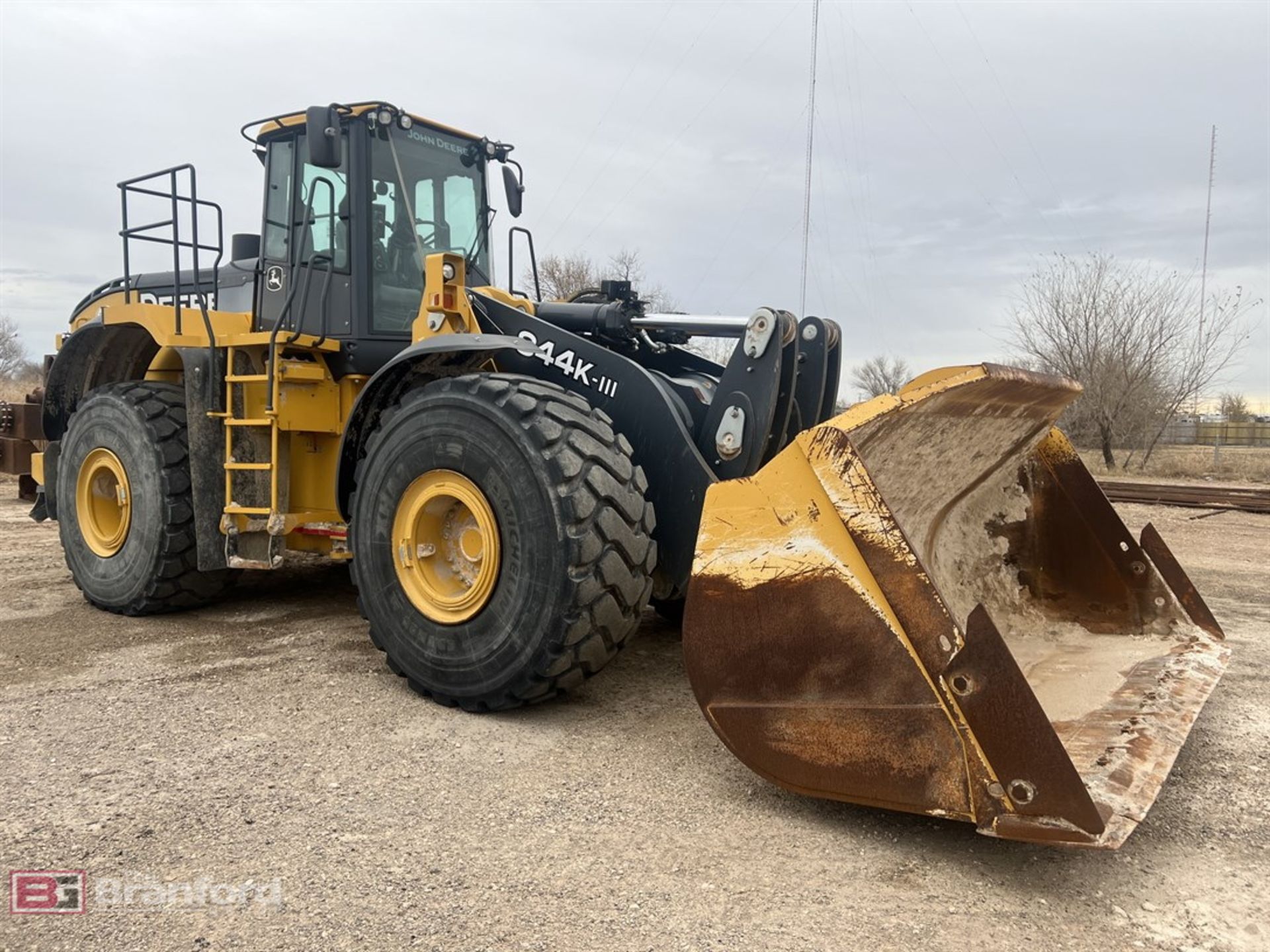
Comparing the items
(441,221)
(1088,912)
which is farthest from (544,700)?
(441,221)

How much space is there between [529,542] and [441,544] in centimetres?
66

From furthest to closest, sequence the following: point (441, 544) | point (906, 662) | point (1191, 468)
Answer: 1. point (1191, 468)
2. point (441, 544)
3. point (906, 662)

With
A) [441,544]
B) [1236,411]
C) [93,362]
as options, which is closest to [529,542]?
[441,544]

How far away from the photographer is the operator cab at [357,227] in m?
5.00

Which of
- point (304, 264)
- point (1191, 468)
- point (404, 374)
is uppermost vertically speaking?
point (304, 264)

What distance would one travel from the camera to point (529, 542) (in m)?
3.44

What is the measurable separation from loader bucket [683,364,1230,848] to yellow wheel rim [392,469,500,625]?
3.69ft

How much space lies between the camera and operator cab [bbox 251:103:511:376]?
16.4 ft

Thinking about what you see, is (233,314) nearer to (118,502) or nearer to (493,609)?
(118,502)

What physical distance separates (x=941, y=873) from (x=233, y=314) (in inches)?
186
